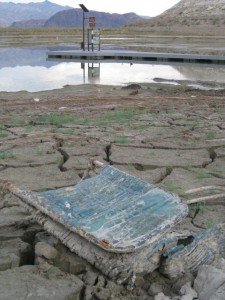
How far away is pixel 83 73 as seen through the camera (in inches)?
620

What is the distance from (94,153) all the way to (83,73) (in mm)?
10733

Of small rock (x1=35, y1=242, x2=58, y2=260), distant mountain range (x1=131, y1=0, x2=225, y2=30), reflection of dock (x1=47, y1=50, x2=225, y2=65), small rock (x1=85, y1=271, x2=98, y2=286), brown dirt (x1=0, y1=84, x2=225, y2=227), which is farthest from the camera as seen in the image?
distant mountain range (x1=131, y1=0, x2=225, y2=30)

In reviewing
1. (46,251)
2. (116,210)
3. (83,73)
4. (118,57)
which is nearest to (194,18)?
(118,57)

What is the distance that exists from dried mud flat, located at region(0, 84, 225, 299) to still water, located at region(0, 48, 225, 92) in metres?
2.53

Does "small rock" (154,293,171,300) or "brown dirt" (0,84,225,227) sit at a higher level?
"small rock" (154,293,171,300)

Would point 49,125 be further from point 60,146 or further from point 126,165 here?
point 126,165

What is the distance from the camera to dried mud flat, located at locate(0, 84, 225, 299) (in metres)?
2.62

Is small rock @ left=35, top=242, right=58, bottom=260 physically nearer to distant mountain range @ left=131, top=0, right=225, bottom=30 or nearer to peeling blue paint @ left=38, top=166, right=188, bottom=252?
peeling blue paint @ left=38, top=166, right=188, bottom=252

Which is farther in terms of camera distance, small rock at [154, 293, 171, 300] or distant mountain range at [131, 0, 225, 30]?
distant mountain range at [131, 0, 225, 30]

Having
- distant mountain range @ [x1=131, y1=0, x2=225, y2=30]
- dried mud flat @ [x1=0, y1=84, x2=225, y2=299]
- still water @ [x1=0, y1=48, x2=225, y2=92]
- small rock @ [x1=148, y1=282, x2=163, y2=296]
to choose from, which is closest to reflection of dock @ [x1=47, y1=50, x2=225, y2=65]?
still water @ [x1=0, y1=48, x2=225, y2=92]

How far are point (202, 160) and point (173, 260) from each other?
8.60 feet

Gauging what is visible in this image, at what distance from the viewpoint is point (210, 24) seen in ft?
198

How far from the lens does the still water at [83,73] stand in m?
13.1

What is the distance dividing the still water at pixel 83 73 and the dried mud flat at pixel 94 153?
8.30ft
